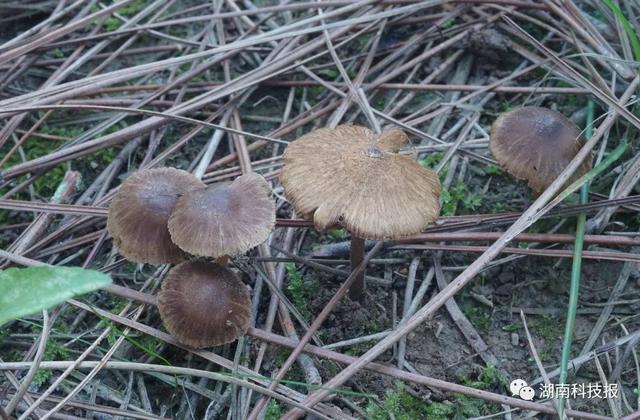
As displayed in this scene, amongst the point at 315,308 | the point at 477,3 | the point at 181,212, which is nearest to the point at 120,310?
the point at 181,212

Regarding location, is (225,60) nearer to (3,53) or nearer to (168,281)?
(3,53)

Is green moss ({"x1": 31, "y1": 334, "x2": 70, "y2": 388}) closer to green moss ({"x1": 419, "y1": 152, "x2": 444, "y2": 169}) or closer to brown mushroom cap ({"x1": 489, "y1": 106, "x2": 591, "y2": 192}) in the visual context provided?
green moss ({"x1": 419, "y1": 152, "x2": 444, "y2": 169})

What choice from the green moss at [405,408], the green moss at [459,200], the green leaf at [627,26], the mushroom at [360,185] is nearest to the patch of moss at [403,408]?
the green moss at [405,408]

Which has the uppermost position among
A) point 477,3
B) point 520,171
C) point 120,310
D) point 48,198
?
point 477,3

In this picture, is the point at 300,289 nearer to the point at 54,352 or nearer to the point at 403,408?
the point at 403,408

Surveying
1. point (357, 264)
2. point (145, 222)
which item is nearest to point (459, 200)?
point (357, 264)

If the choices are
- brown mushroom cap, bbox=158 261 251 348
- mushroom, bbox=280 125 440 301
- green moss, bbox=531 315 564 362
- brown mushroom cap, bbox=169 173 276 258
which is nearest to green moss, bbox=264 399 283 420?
brown mushroom cap, bbox=158 261 251 348
